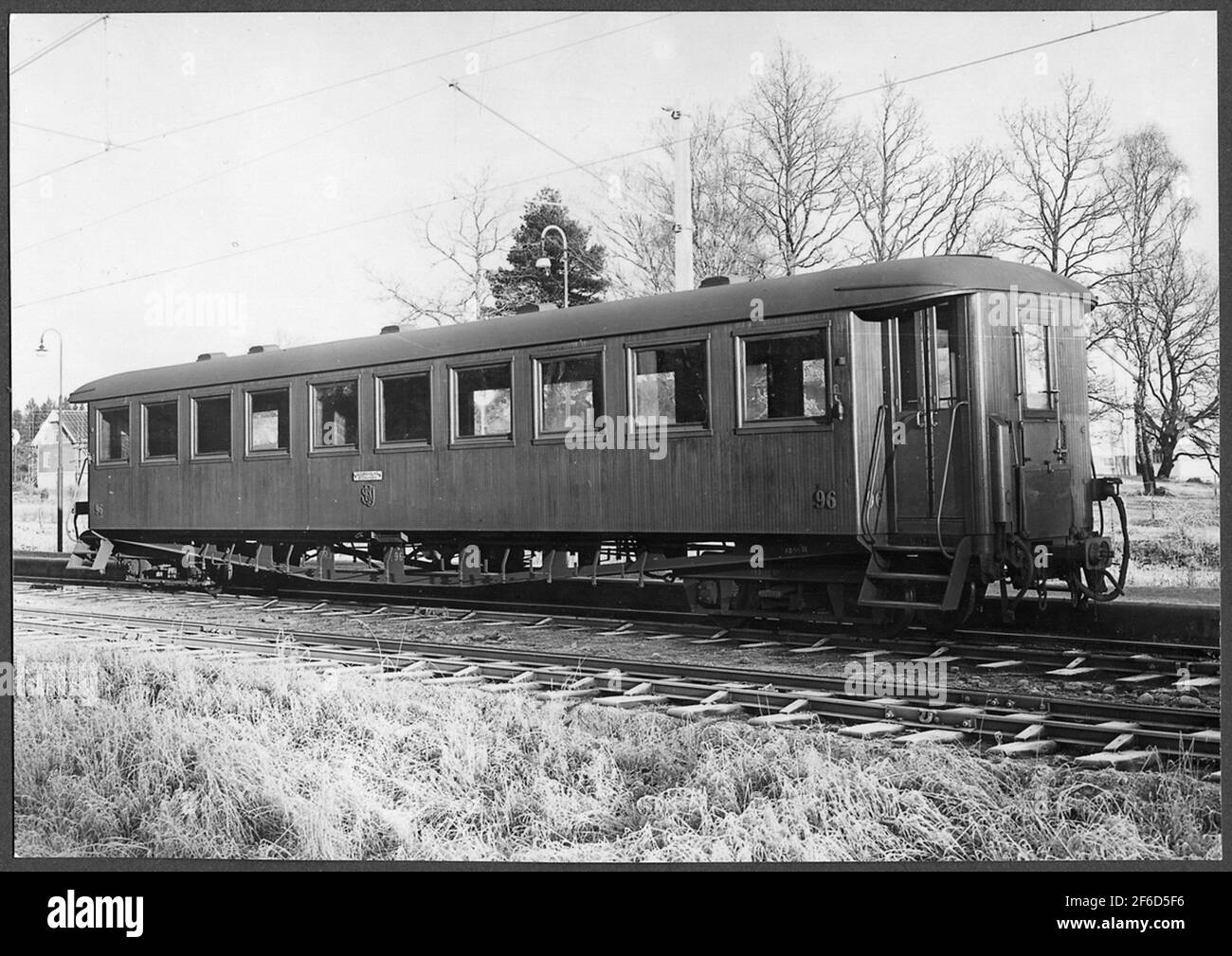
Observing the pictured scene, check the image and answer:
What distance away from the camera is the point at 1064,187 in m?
7.38

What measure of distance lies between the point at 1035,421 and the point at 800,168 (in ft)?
9.54

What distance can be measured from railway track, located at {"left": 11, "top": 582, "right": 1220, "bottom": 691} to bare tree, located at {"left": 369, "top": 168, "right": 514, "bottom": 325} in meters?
3.11

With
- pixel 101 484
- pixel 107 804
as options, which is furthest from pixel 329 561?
pixel 107 804

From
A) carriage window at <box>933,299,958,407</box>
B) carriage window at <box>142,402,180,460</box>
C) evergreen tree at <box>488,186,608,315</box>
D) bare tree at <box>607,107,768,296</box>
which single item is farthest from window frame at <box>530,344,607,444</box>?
carriage window at <box>142,402,180,460</box>

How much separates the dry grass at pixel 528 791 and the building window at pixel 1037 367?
3408 mm

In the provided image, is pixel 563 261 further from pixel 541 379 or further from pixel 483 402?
pixel 483 402

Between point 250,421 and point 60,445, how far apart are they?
2.08m

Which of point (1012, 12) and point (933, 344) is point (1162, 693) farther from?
point (1012, 12)

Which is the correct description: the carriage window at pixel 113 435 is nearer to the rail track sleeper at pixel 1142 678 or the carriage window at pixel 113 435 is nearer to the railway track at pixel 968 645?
the railway track at pixel 968 645

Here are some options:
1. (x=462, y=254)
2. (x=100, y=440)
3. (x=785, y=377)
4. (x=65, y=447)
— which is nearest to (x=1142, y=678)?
(x=785, y=377)

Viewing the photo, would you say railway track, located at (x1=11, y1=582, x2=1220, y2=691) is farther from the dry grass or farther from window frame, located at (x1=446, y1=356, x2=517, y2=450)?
the dry grass

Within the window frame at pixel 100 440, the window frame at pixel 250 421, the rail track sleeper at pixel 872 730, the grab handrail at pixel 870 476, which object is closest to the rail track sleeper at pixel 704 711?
the rail track sleeper at pixel 872 730

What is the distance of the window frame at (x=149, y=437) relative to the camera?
11.7 m

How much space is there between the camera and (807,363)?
25.3 ft
